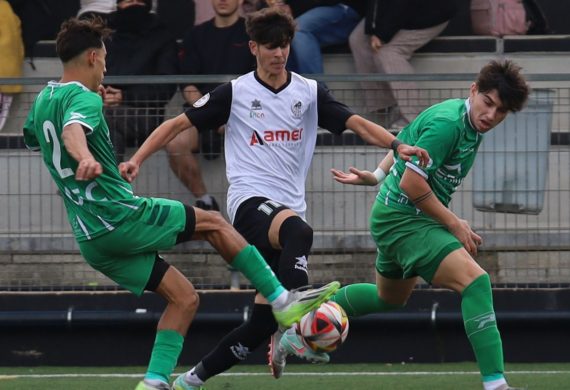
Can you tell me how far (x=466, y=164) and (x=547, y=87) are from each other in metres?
2.84

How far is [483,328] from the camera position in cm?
774

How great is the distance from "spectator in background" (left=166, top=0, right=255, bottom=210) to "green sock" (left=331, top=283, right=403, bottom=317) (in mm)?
2264

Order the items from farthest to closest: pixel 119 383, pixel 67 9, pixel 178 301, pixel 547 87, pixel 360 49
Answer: pixel 67 9
pixel 360 49
pixel 547 87
pixel 119 383
pixel 178 301

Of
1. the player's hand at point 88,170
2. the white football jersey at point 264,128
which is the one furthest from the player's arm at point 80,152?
the white football jersey at point 264,128

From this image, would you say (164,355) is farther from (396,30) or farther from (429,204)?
(396,30)

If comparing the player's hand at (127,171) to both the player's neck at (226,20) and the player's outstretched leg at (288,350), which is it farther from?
the player's neck at (226,20)

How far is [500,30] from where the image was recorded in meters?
12.2

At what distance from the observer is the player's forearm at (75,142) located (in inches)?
278

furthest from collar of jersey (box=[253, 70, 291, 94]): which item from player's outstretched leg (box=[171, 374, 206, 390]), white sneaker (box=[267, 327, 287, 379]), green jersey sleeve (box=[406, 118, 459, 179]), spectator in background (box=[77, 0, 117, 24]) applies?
spectator in background (box=[77, 0, 117, 24])

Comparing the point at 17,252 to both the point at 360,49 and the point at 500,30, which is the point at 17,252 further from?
the point at 500,30

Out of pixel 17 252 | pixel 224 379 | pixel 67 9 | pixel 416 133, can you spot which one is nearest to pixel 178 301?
pixel 416 133

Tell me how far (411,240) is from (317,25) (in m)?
4.22

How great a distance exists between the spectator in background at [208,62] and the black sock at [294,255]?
281 centimetres

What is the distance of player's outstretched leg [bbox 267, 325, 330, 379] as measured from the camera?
320 inches
